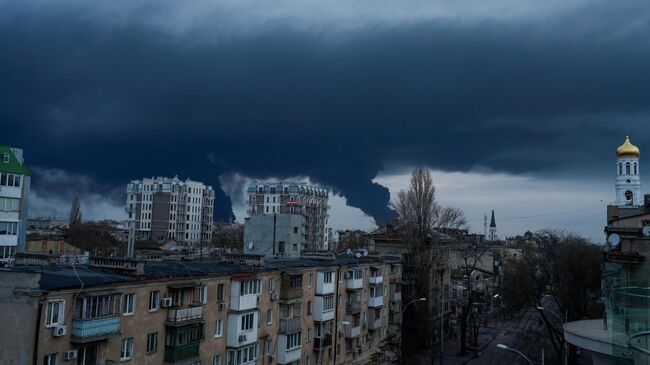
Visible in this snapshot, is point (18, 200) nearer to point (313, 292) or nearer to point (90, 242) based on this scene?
point (313, 292)

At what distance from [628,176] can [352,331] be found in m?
73.2

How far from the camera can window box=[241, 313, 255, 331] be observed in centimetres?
3369

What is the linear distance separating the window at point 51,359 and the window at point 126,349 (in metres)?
3.49

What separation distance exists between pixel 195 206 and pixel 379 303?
14417 cm

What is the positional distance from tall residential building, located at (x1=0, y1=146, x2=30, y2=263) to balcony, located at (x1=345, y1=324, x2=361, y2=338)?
36886mm

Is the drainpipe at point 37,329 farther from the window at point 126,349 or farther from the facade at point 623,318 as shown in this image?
the facade at point 623,318

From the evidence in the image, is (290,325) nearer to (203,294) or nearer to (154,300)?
(203,294)

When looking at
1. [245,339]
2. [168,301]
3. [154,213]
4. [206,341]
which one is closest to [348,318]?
[245,339]

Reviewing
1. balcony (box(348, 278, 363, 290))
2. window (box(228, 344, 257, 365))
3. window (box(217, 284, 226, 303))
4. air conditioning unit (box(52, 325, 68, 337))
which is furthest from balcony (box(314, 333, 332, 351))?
air conditioning unit (box(52, 325, 68, 337))

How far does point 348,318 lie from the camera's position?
158 ft

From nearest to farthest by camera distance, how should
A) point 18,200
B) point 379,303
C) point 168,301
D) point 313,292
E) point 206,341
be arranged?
point 168,301, point 206,341, point 313,292, point 379,303, point 18,200

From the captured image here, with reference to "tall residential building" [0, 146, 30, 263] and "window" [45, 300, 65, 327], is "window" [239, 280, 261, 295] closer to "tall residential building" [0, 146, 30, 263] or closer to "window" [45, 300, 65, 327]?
"window" [45, 300, 65, 327]

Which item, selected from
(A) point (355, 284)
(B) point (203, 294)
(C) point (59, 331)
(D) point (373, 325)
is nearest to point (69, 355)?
(C) point (59, 331)

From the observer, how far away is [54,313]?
72.0 feet
